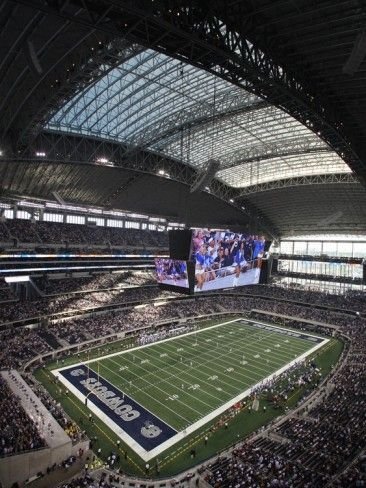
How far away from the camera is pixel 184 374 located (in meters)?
32.8

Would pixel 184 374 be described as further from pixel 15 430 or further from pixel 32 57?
pixel 32 57

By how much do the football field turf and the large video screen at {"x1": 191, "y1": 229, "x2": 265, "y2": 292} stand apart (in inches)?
297

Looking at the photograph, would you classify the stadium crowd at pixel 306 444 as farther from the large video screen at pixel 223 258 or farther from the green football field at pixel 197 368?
the large video screen at pixel 223 258

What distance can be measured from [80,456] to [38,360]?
52.8 feet

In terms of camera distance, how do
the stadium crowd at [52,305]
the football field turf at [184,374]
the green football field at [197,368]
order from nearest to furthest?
the football field turf at [184,374]
the green football field at [197,368]
the stadium crowd at [52,305]

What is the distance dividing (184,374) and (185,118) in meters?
23.7

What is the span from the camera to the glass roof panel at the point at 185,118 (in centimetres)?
2825

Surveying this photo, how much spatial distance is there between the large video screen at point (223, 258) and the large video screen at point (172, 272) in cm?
132

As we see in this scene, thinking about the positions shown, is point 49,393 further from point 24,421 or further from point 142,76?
point 142,76

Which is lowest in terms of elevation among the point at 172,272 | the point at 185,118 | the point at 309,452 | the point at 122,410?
the point at 122,410

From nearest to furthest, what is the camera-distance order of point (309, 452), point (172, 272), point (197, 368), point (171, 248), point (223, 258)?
point (309, 452), point (197, 368), point (171, 248), point (172, 272), point (223, 258)

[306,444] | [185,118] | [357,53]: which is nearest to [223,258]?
[185,118]

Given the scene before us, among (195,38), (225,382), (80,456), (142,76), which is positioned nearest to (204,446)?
(80,456)

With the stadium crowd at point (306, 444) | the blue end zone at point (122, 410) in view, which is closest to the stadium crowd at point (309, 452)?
the stadium crowd at point (306, 444)
